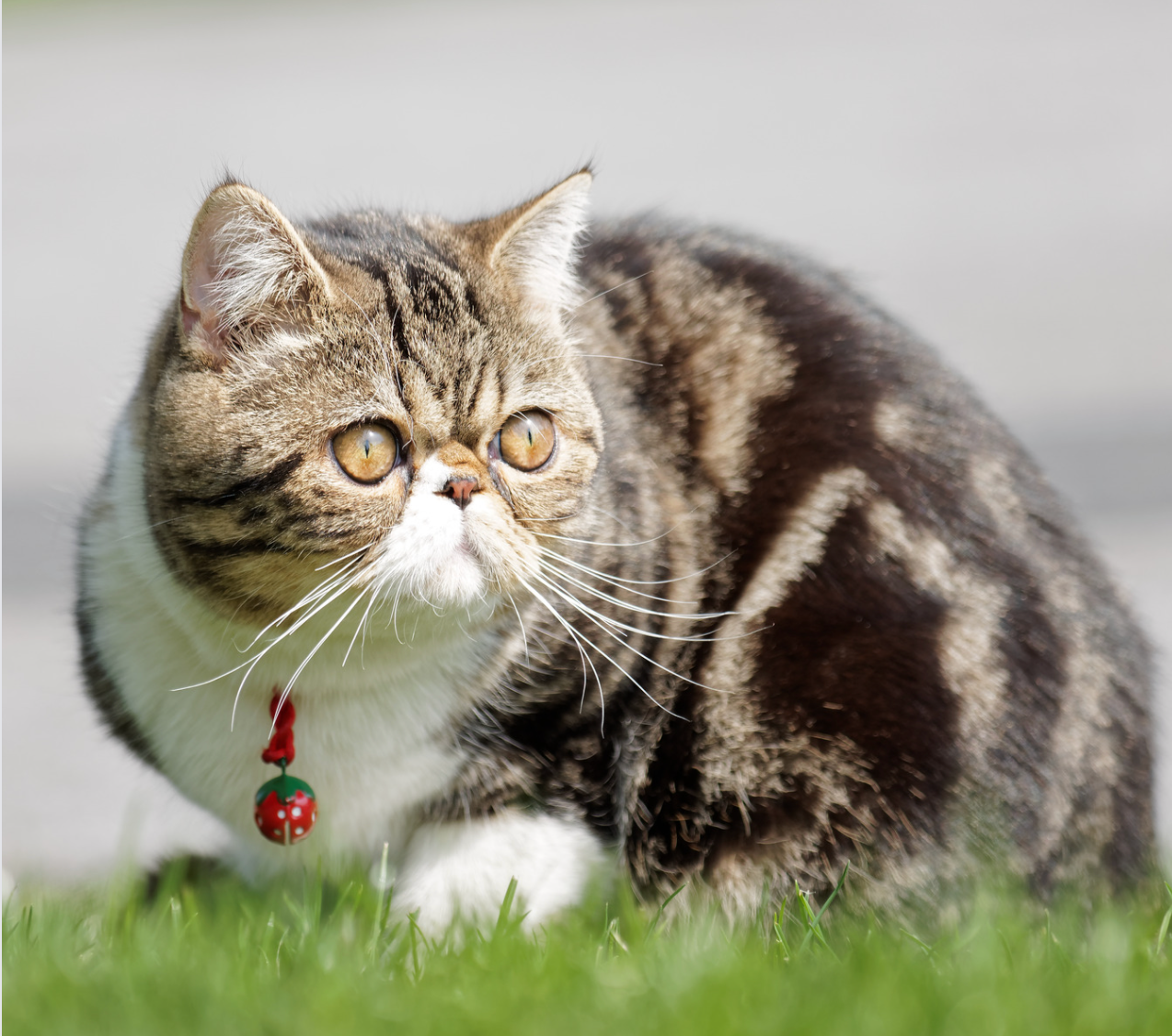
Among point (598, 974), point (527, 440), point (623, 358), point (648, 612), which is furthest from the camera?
point (623, 358)

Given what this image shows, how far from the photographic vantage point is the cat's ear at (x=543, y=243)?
79.3 inches

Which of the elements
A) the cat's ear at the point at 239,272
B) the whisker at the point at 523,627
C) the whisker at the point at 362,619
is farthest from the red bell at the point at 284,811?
the cat's ear at the point at 239,272

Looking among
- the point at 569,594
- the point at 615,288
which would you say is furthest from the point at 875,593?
the point at 615,288

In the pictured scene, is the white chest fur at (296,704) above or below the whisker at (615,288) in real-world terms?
below

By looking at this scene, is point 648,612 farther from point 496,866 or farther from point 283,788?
point 283,788

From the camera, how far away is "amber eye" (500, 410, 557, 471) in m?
1.90

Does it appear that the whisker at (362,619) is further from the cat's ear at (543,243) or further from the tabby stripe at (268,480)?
the cat's ear at (543,243)

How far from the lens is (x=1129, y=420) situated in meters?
4.79

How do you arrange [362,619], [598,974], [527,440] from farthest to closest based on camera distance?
[527,440] → [362,619] → [598,974]

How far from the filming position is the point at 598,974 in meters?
1.49

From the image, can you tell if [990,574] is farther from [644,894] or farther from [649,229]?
[649,229]

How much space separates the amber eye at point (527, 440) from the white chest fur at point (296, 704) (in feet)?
0.88

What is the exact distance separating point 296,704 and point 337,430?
1.55ft

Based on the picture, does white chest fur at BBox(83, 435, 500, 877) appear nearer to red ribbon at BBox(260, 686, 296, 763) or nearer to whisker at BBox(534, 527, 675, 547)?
red ribbon at BBox(260, 686, 296, 763)
